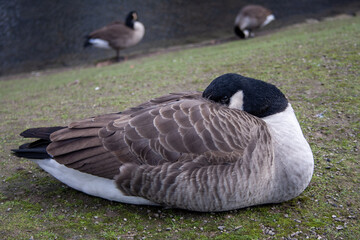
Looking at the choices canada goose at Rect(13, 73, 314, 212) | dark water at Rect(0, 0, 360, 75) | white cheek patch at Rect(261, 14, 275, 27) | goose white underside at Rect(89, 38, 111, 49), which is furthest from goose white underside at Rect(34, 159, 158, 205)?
white cheek patch at Rect(261, 14, 275, 27)

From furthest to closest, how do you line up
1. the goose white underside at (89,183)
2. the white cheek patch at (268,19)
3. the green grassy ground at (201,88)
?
the white cheek patch at (268,19), the goose white underside at (89,183), the green grassy ground at (201,88)

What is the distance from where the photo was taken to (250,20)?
12.6 meters

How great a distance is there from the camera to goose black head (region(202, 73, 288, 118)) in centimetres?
371

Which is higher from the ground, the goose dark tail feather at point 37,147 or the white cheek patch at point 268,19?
the white cheek patch at point 268,19

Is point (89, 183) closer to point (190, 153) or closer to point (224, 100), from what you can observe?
point (190, 153)

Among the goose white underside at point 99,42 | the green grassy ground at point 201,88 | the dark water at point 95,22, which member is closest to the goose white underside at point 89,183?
the green grassy ground at point 201,88

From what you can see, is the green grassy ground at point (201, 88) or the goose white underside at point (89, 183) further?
the goose white underside at point (89, 183)

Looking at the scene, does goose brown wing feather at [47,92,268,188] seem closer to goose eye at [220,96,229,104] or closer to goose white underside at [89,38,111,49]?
goose eye at [220,96,229,104]

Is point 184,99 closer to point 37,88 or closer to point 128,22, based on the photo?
point 37,88

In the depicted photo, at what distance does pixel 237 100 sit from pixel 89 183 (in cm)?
167

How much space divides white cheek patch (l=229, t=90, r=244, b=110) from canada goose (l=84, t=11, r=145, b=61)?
8.47 m

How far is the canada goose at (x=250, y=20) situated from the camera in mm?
12375

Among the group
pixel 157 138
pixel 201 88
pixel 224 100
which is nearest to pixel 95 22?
pixel 201 88

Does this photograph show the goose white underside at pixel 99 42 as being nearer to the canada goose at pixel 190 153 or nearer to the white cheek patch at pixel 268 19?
the white cheek patch at pixel 268 19
